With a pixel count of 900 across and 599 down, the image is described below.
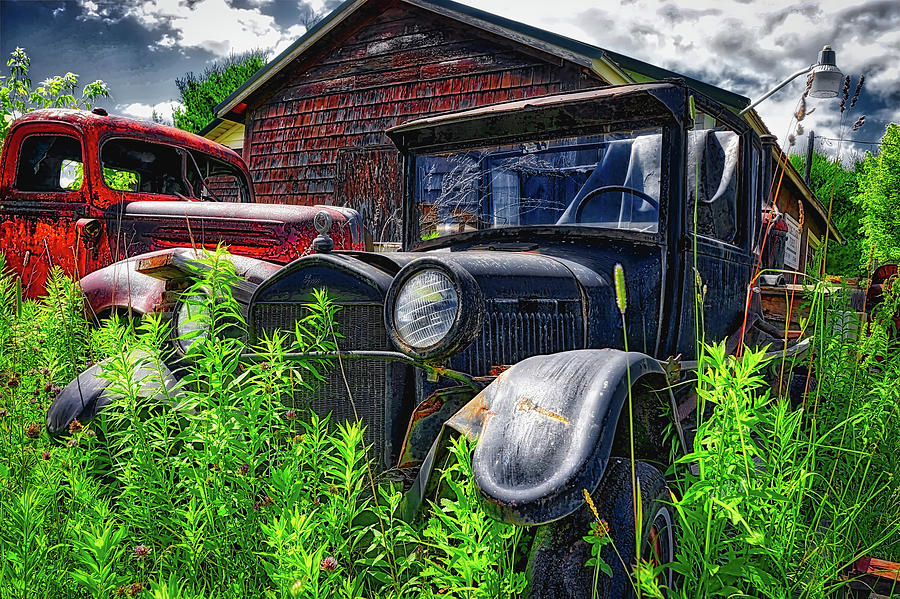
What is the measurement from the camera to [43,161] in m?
5.77

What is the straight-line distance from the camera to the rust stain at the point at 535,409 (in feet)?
5.75

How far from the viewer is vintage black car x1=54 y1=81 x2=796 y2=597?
1.72m

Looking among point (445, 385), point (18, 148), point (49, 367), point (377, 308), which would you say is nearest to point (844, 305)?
point (445, 385)

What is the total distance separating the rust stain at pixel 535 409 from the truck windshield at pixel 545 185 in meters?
1.37

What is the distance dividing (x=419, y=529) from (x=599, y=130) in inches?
72.6

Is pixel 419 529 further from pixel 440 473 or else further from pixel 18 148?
pixel 18 148

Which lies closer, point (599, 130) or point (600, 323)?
point (600, 323)

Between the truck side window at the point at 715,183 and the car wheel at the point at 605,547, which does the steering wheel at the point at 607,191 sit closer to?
the truck side window at the point at 715,183

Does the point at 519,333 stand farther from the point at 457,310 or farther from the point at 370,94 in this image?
the point at 370,94

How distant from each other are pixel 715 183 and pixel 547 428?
2497 mm

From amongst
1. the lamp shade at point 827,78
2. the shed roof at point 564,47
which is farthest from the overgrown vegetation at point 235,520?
the shed roof at point 564,47

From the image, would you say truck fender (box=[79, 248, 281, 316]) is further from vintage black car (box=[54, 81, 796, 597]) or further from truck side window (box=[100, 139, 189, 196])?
truck side window (box=[100, 139, 189, 196])

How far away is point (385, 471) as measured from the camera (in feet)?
7.82

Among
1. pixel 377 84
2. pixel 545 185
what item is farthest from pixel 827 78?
pixel 377 84
